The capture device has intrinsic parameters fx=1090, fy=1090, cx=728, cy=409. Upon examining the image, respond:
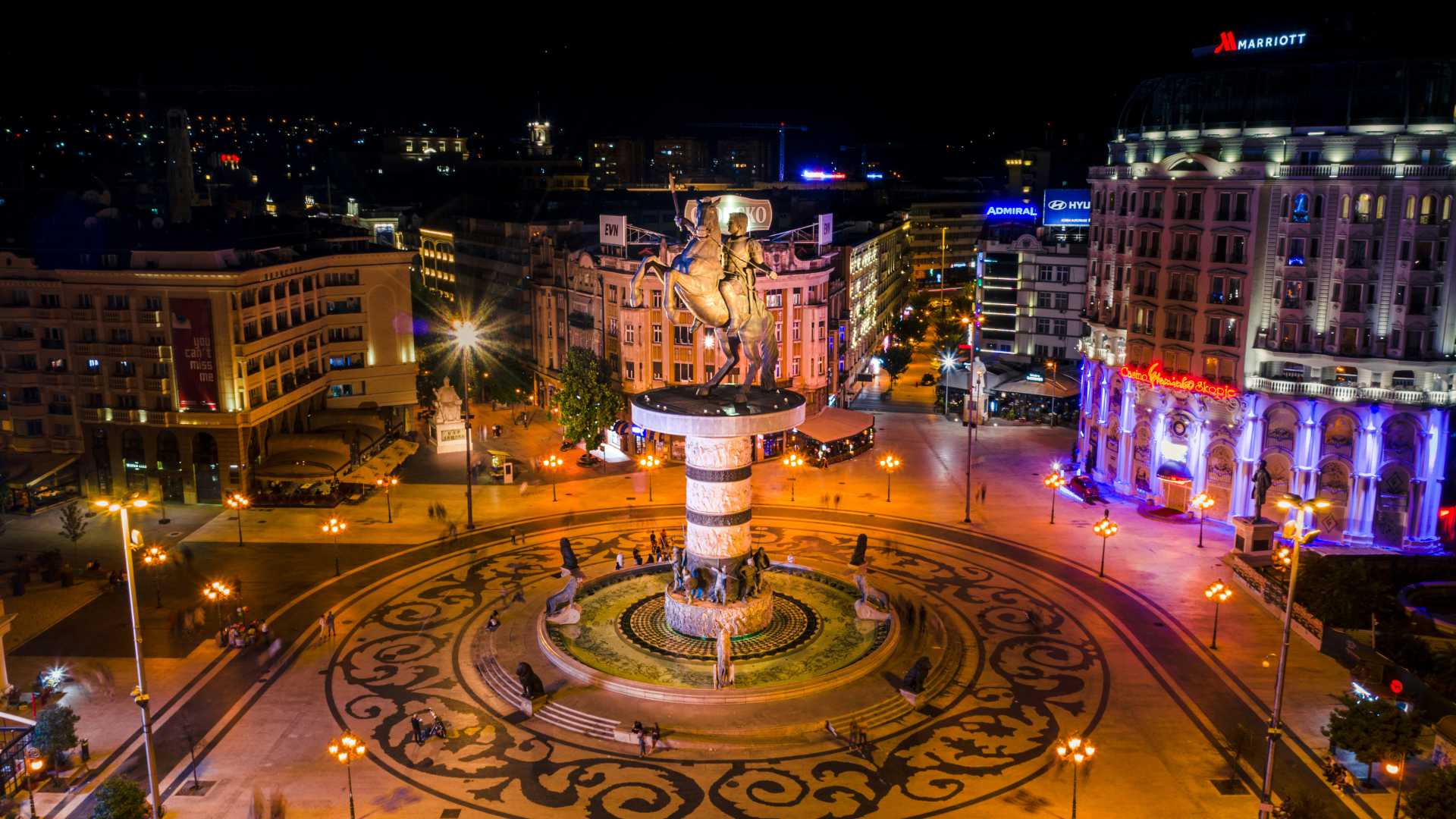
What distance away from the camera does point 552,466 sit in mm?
86188

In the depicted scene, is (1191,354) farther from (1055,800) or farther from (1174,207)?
(1055,800)

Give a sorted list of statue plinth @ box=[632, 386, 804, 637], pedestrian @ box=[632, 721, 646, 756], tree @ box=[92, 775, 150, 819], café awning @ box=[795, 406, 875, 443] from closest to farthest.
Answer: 1. tree @ box=[92, 775, 150, 819]
2. pedestrian @ box=[632, 721, 646, 756]
3. statue plinth @ box=[632, 386, 804, 637]
4. café awning @ box=[795, 406, 875, 443]

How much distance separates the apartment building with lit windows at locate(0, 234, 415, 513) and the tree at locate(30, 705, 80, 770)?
36444mm

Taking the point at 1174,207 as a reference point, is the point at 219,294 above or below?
below

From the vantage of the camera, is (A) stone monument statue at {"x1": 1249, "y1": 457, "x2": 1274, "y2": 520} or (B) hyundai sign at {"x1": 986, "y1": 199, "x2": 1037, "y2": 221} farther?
(B) hyundai sign at {"x1": 986, "y1": 199, "x2": 1037, "y2": 221}

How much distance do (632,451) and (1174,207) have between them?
4672 cm

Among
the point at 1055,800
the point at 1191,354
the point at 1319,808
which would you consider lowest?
the point at 1055,800

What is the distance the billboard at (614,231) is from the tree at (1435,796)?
69485 millimetres

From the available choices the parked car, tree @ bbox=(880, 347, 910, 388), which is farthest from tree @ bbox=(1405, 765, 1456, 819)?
tree @ bbox=(880, 347, 910, 388)

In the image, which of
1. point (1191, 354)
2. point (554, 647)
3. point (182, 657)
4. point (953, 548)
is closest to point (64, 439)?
point (182, 657)

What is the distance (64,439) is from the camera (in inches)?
3118

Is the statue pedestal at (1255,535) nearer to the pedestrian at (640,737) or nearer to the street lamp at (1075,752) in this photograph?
the street lamp at (1075,752)

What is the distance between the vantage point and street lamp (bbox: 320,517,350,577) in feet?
210

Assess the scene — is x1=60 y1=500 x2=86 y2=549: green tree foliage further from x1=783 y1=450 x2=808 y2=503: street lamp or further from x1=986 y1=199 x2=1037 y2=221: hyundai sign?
x1=986 y1=199 x2=1037 y2=221: hyundai sign
